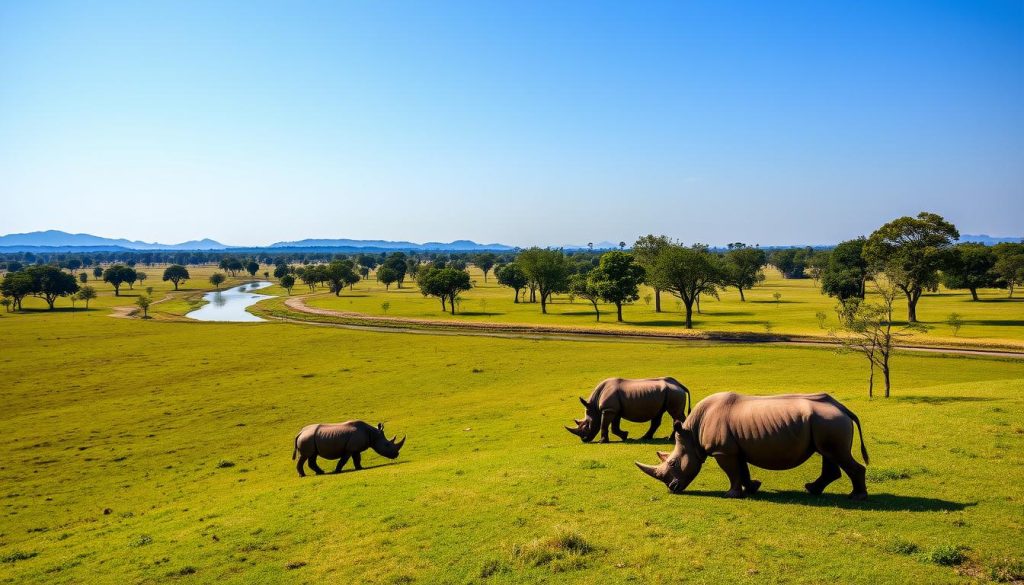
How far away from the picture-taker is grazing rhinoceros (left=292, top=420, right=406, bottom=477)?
22.8 metres

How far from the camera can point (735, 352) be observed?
2140 inches

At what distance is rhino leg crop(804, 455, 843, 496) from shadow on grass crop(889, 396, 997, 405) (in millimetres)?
16394

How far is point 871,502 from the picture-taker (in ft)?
44.9

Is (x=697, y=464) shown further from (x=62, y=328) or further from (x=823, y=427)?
(x=62, y=328)

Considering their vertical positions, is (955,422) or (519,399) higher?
(955,422)

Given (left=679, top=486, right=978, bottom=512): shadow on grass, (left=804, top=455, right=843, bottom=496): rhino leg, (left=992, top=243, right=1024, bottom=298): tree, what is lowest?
(left=679, top=486, right=978, bottom=512): shadow on grass

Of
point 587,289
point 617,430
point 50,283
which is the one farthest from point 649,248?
point 50,283

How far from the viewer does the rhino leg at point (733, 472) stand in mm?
14398

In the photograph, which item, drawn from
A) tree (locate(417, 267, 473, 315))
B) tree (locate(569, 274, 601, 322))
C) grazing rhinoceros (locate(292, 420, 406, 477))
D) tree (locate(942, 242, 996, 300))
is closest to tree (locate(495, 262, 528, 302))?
Answer: tree (locate(417, 267, 473, 315))

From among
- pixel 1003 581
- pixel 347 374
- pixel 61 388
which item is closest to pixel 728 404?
pixel 1003 581

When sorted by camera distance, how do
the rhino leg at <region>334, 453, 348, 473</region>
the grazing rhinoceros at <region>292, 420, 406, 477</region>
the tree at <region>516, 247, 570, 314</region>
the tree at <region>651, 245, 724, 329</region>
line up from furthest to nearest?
the tree at <region>516, 247, 570, 314</region>
the tree at <region>651, 245, 724, 329</region>
the rhino leg at <region>334, 453, 348, 473</region>
the grazing rhinoceros at <region>292, 420, 406, 477</region>

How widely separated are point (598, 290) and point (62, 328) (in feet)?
253

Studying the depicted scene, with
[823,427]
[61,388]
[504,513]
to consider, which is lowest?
[61,388]

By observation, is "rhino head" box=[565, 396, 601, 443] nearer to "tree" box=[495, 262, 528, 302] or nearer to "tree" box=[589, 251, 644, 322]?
"tree" box=[589, 251, 644, 322]
